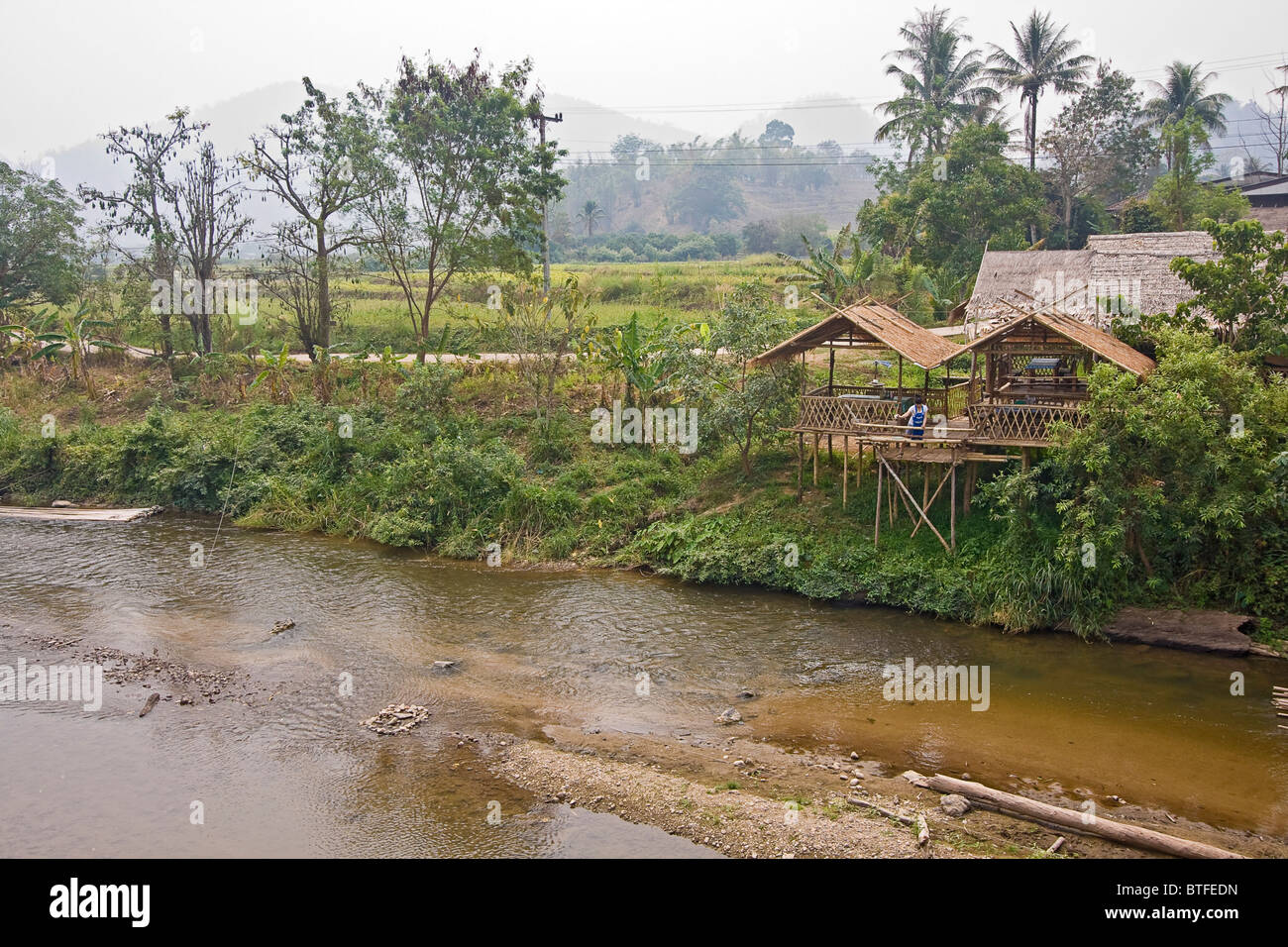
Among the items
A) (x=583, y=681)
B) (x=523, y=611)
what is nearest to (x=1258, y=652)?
(x=583, y=681)

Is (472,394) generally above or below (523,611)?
above

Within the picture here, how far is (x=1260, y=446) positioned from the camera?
42.8 feet

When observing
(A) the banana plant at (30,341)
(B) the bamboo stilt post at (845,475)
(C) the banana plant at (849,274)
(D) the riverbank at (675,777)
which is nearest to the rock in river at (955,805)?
(D) the riverbank at (675,777)

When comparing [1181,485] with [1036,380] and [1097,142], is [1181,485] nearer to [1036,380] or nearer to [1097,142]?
[1036,380]

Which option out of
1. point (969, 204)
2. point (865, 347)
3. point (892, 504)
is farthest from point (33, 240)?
point (969, 204)

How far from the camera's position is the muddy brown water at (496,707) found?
962 cm

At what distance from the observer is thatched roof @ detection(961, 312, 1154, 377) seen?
47.6 feet

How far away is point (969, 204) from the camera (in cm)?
2727

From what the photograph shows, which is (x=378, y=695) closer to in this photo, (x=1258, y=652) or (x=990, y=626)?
(x=990, y=626)

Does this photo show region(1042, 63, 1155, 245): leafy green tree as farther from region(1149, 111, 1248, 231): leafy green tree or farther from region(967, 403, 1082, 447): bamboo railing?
region(967, 403, 1082, 447): bamboo railing

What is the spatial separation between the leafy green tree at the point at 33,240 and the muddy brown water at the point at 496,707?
15.2m

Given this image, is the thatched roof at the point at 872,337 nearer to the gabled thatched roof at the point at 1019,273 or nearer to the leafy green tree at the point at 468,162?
the gabled thatched roof at the point at 1019,273

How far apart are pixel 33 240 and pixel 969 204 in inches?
1084
